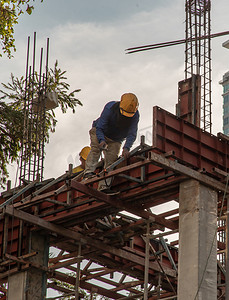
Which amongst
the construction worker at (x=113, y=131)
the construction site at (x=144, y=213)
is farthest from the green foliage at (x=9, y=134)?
the construction worker at (x=113, y=131)

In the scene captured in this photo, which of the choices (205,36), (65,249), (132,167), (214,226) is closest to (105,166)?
(132,167)

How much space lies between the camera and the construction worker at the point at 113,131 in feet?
70.2

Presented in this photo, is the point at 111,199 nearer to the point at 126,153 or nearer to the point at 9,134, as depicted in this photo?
the point at 126,153

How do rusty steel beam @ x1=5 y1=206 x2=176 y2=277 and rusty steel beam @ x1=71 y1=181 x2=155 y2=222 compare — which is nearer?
rusty steel beam @ x1=71 y1=181 x2=155 y2=222

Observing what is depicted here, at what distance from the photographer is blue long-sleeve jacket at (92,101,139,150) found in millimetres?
21641

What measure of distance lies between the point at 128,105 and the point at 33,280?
673 centimetres

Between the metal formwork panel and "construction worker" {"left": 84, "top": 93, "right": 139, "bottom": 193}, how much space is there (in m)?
1.15

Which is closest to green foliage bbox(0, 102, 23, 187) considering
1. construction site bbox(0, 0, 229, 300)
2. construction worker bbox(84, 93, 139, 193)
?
construction site bbox(0, 0, 229, 300)

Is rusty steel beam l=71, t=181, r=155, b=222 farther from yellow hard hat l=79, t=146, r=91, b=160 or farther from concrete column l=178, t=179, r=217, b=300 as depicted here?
yellow hard hat l=79, t=146, r=91, b=160

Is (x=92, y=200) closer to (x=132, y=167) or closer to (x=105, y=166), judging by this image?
(x=105, y=166)

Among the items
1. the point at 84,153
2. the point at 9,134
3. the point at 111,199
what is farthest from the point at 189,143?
the point at 9,134

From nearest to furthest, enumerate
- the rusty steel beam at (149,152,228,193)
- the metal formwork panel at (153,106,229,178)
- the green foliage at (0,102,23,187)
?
the rusty steel beam at (149,152,228,193) → the metal formwork panel at (153,106,229,178) → the green foliage at (0,102,23,187)

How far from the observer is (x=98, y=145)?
22375 millimetres

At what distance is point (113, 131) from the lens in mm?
22297
